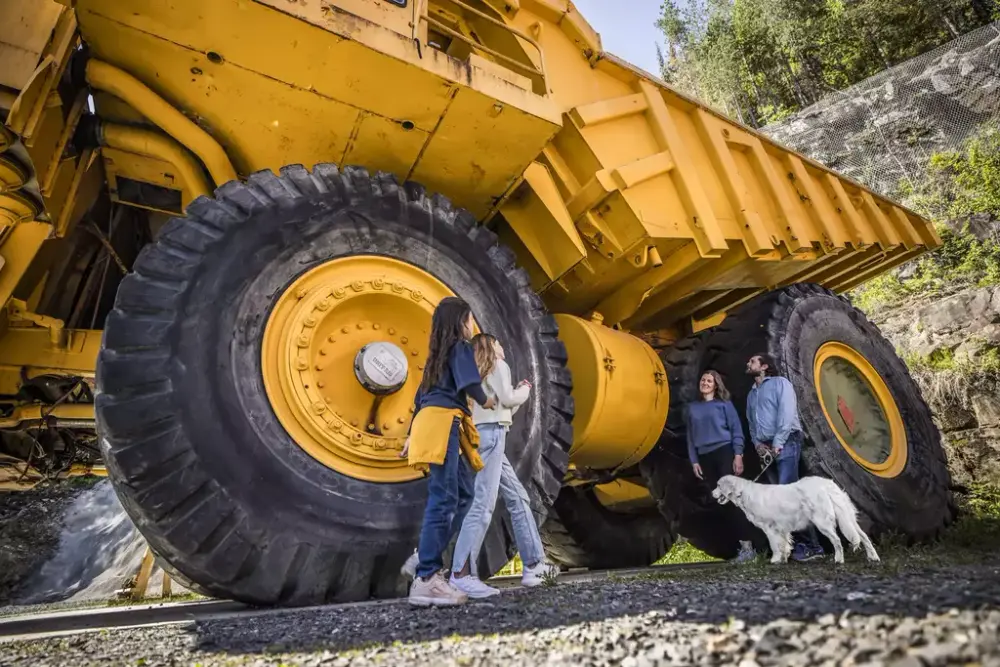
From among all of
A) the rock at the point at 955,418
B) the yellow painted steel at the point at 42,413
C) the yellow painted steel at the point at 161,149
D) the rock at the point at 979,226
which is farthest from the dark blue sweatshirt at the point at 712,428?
the rock at the point at 979,226

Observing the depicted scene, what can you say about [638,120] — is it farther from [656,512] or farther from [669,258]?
[656,512]

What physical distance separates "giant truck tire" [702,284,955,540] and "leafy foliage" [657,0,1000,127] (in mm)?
22985

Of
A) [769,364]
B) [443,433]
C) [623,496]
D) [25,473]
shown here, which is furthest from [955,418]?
[25,473]

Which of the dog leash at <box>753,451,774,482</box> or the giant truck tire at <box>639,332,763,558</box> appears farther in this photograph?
the giant truck tire at <box>639,332,763,558</box>

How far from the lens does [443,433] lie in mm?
2432

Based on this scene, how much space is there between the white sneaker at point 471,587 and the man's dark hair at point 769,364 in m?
2.85

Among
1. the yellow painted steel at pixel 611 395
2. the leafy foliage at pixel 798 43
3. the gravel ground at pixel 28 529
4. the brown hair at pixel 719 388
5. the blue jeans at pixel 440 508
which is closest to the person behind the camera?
the blue jeans at pixel 440 508

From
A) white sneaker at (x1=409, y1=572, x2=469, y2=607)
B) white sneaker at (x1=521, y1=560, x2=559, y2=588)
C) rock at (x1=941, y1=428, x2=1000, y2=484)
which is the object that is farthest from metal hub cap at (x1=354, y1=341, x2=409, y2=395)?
rock at (x1=941, y1=428, x2=1000, y2=484)

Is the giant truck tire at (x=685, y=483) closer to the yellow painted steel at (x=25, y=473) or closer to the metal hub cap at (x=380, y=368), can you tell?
the metal hub cap at (x=380, y=368)

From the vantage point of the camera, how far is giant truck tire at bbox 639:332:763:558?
448 cm

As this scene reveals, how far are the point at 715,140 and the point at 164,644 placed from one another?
4.76 metres

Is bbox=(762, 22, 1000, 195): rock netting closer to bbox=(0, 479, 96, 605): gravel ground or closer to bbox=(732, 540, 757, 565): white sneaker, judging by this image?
bbox=(732, 540, 757, 565): white sneaker

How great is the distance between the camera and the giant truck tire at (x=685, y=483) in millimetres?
4480

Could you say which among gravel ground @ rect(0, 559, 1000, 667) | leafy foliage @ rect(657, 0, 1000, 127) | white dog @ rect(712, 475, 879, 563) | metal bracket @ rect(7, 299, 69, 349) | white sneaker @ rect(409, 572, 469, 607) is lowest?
gravel ground @ rect(0, 559, 1000, 667)
